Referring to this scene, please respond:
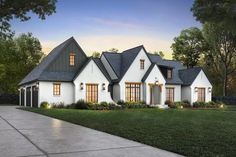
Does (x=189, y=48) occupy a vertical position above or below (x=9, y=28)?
above

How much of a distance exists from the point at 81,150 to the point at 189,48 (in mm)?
57923

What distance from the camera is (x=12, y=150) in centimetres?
770

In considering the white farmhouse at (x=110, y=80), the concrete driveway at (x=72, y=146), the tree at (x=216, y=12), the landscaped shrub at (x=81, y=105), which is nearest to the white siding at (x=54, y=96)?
the white farmhouse at (x=110, y=80)

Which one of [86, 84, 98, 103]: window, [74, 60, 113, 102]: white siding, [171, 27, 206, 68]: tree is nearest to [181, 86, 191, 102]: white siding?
[74, 60, 113, 102]: white siding

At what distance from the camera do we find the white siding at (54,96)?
102 feet

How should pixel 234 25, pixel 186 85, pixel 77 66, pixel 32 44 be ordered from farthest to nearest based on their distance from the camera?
pixel 32 44 → pixel 186 85 → pixel 77 66 → pixel 234 25

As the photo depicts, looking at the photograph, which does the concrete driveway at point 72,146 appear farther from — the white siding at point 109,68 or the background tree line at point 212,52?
the background tree line at point 212,52

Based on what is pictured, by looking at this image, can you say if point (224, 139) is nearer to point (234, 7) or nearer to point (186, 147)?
point (186, 147)

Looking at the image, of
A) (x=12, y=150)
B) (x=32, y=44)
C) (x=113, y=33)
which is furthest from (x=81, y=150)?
(x=32, y=44)

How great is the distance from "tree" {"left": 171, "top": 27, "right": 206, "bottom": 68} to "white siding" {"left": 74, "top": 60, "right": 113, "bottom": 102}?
34.0m

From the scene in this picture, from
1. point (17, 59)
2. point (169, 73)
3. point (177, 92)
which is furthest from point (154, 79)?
point (17, 59)

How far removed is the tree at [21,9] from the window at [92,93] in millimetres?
18840

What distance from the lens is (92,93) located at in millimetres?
32531

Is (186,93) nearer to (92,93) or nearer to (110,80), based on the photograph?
(110,80)
